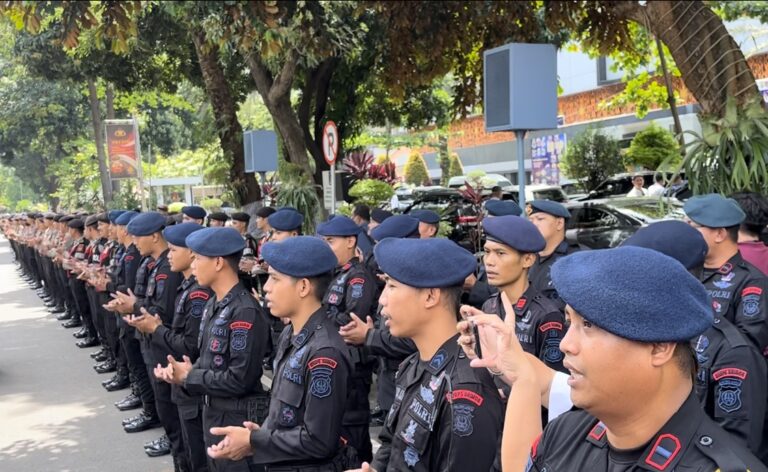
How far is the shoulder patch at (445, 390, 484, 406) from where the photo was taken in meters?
2.62

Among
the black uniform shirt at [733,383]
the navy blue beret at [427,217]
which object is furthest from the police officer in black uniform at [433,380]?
the navy blue beret at [427,217]

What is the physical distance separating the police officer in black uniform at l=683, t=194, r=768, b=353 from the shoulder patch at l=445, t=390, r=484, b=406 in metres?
1.50

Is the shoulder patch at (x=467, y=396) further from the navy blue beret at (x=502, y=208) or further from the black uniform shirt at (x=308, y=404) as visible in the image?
the navy blue beret at (x=502, y=208)

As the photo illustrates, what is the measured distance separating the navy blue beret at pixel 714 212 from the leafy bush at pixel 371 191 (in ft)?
25.5

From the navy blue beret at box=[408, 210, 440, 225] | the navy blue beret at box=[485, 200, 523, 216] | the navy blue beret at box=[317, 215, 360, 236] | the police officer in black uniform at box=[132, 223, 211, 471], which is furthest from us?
the navy blue beret at box=[408, 210, 440, 225]

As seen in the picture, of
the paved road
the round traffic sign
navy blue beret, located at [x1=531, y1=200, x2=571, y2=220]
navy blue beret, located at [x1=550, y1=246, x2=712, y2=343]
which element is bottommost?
the paved road

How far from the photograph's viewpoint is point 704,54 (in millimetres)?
7086

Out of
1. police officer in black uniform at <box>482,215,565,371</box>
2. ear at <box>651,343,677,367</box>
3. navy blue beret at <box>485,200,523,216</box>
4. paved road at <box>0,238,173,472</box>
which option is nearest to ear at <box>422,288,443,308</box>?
police officer in black uniform at <box>482,215,565,371</box>

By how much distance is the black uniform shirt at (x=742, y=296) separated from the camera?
11.9 ft

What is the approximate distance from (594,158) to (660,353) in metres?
23.6

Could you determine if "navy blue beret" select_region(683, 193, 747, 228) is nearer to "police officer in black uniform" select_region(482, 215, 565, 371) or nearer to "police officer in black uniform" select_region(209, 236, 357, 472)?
"police officer in black uniform" select_region(482, 215, 565, 371)

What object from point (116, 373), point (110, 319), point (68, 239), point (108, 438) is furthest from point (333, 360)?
point (68, 239)

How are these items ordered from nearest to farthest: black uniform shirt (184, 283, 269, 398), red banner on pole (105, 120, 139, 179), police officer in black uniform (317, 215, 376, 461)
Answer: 1. black uniform shirt (184, 283, 269, 398)
2. police officer in black uniform (317, 215, 376, 461)
3. red banner on pole (105, 120, 139, 179)

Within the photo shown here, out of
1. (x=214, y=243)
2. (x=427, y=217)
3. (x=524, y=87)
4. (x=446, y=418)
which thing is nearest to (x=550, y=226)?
(x=524, y=87)
